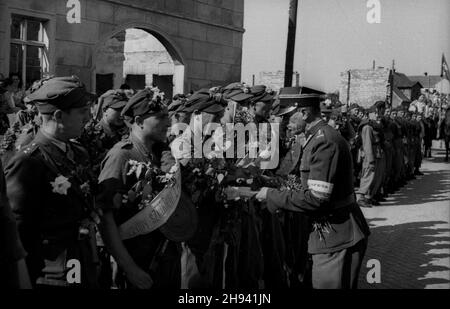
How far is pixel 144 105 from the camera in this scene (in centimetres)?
378

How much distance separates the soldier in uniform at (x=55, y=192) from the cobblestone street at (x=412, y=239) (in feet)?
13.6

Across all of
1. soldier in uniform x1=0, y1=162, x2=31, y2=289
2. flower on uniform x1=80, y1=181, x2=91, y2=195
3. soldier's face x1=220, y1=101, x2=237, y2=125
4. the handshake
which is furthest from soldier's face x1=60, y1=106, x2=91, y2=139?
soldier's face x1=220, y1=101, x2=237, y2=125

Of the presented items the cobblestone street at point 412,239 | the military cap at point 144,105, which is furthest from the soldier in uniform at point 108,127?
the cobblestone street at point 412,239

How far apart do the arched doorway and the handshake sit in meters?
9.29

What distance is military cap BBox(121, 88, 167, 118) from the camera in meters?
3.77

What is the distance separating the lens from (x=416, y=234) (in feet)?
30.6

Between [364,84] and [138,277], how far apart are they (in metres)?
52.9

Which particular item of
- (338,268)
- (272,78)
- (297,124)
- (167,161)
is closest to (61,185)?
(167,161)

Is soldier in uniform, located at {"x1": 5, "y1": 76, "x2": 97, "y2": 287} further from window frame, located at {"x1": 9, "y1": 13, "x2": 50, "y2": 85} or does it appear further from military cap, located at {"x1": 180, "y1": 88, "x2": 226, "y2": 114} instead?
window frame, located at {"x1": 9, "y1": 13, "x2": 50, "y2": 85}

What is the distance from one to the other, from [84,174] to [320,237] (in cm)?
202

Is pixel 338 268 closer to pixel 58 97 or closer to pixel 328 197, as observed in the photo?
pixel 328 197

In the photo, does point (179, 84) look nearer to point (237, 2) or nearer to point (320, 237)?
point (237, 2)

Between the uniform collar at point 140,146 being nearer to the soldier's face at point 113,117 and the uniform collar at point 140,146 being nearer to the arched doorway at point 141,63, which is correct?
the soldier's face at point 113,117
